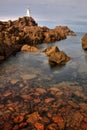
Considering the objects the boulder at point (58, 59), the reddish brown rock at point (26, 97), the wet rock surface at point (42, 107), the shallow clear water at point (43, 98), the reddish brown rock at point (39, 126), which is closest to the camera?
the reddish brown rock at point (39, 126)

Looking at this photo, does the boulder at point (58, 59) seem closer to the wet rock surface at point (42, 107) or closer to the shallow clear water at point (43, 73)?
the shallow clear water at point (43, 73)

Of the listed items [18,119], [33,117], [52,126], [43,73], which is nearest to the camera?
[52,126]

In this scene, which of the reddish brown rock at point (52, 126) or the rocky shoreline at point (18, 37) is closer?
the reddish brown rock at point (52, 126)

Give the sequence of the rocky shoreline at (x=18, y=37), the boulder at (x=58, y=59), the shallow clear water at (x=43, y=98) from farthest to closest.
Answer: the rocky shoreline at (x=18, y=37) < the boulder at (x=58, y=59) < the shallow clear water at (x=43, y=98)

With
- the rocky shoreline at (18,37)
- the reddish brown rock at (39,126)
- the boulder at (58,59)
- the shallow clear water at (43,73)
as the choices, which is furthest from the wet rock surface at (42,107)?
the rocky shoreline at (18,37)

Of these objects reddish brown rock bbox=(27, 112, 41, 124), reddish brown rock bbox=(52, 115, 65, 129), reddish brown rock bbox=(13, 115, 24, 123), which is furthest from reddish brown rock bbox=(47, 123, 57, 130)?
reddish brown rock bbox=(13, 115, 24, 123)

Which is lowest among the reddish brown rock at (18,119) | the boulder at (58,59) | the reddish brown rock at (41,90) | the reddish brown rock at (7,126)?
the reddish brown rock at (7,126)

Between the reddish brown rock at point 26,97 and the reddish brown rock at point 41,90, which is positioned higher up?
the reddish brown rock at point 41,90

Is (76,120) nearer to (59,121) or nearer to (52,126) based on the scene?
(59,121)

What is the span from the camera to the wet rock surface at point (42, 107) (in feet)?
43.2

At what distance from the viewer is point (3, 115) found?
1431 centimetres

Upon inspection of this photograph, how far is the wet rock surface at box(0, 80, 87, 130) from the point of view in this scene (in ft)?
43.2

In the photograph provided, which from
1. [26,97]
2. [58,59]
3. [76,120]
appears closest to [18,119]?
[26,97]

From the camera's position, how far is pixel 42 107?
15570mm
